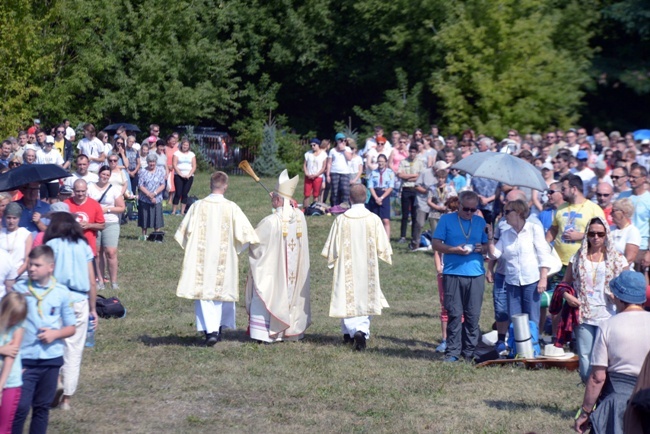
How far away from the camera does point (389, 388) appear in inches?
391

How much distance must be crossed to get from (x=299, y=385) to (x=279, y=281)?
6.73 ft

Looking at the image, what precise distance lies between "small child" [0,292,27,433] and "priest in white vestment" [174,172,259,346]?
4740mm

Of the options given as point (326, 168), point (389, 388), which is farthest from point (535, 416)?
point (326, 168)

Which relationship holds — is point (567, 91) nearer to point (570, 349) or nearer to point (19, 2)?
point (19, 2)

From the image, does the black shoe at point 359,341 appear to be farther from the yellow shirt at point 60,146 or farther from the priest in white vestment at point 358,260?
the yellow shirt at point 60,146

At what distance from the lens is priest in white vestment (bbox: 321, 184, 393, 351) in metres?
11.6

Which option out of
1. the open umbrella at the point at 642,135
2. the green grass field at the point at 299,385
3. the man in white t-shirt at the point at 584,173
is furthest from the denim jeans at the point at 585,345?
the open umbrella at the point at 642,135

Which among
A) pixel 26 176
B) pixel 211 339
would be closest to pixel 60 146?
pixel 211 339

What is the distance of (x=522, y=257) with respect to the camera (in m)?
10.9

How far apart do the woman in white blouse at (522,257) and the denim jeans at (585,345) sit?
221 cm

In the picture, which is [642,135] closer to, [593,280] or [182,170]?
[182,170]

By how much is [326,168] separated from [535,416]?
14.5 metres

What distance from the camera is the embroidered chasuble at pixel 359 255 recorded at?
11617 millimetres

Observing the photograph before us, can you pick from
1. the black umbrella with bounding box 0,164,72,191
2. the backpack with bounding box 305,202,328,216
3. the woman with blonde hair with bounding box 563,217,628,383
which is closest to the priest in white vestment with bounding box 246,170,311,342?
the black umbrella with bounding box 0,164,72,191
